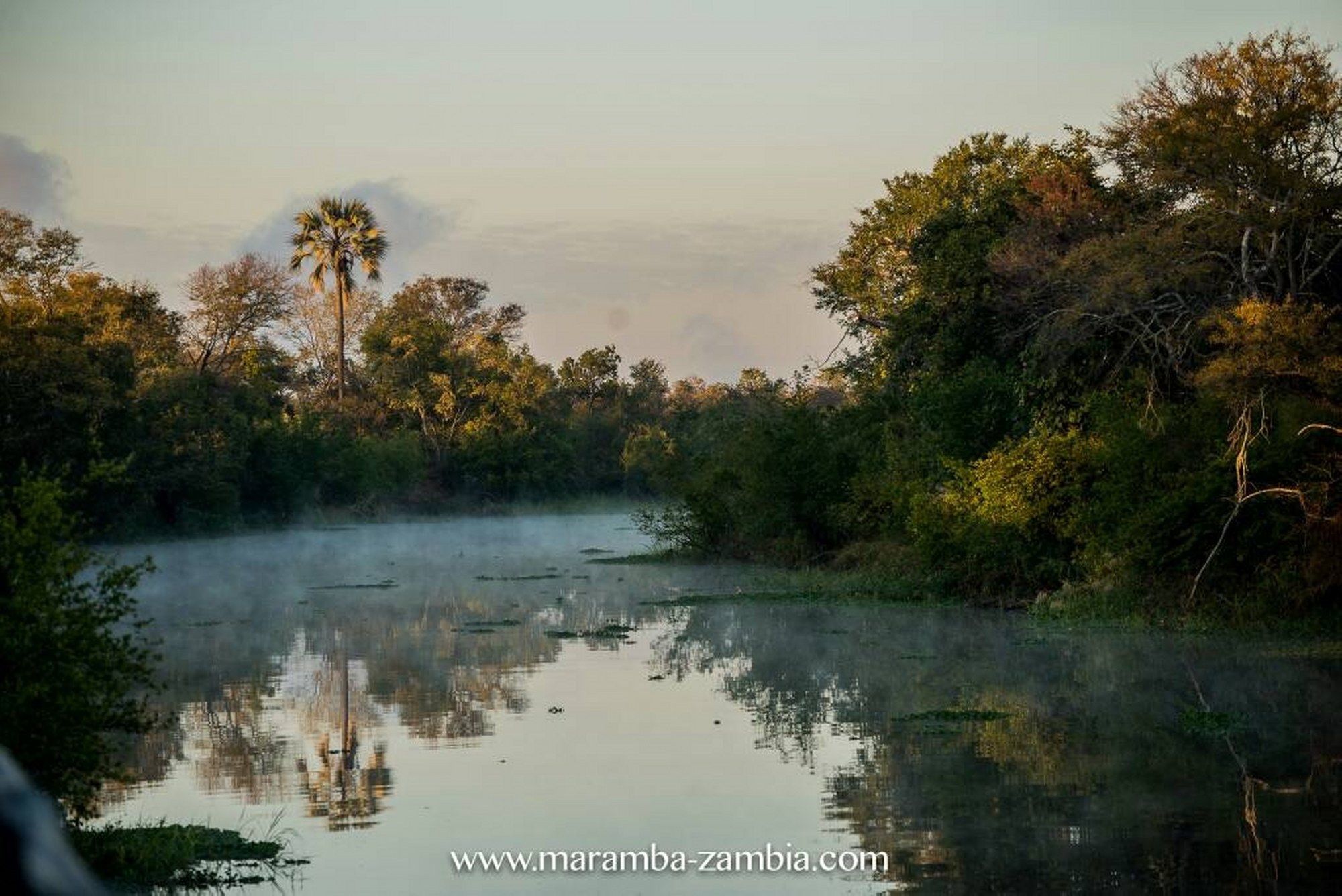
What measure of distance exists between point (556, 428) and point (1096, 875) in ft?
226

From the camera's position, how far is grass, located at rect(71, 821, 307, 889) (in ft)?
28.2

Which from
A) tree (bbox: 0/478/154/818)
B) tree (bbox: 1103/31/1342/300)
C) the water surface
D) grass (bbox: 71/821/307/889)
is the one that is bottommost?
the water surface

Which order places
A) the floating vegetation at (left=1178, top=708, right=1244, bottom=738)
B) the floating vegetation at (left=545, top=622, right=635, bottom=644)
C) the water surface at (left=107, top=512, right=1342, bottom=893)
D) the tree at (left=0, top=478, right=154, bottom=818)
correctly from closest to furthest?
the tree at (left=0, top=478, right=154, bottom=818), the water surface at (left=107, top=512, right=1342, bottom=893), the floating vegetation at (left=1178, top=708, right=1244, bottom=738), the floating vegetation at (left=545, top=622, right=635, bottom=644)

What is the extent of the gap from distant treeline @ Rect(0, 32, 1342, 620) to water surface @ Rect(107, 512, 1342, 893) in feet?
5.26

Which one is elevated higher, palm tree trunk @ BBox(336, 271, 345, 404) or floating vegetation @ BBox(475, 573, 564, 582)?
palm tree trunk @ BBox(336, 271, 345, 404)

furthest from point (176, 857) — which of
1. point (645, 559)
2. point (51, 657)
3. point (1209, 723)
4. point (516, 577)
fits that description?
point (645, 559)

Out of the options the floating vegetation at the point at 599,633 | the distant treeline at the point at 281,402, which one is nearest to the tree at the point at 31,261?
the distant treeline at the point at 281,402

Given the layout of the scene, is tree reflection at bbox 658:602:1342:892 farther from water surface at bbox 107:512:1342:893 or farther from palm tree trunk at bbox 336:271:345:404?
palm tree trunk at bbox 336:271:345:404

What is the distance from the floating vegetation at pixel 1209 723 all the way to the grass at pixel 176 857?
7.77 metres

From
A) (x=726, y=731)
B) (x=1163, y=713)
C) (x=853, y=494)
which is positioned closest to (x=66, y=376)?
(x=853, y=494)

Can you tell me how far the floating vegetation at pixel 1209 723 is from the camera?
42.7 feet

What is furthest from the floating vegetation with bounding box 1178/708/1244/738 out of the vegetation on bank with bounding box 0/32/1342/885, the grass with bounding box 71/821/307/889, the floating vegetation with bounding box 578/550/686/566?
the floating vegetation with bounding box 578/550/686/566

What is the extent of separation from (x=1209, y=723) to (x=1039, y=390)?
11.5m

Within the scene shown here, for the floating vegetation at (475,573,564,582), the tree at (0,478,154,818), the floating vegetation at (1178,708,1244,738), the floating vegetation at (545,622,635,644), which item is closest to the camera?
the tree at (0,478,154,818)
